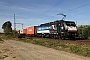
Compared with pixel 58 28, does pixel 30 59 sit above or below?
below

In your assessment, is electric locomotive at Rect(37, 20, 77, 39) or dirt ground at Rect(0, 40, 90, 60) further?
electric locomotive at Rect(37, 20, 77, 39)

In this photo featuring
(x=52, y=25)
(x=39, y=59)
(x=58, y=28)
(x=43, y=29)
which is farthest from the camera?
(x=43, y=29)

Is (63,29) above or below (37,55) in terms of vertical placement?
above

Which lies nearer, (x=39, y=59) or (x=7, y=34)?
(x=39, y=59)

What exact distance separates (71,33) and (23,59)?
706 inches

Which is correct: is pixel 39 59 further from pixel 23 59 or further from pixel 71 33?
pixel 71 33

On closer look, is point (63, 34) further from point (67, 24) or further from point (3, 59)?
point (3, 59)

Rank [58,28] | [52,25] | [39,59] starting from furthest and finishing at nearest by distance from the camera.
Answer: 1. [52,25]
2. [58,28]
3. [39,59]

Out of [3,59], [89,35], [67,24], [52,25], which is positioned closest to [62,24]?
[67,24]

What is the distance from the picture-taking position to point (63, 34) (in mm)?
29406

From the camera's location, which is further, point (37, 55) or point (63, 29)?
point (63, 29)

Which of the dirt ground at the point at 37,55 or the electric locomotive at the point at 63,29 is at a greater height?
the electric locomotive at the point at 63,29

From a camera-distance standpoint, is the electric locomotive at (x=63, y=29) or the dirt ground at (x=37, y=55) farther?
the electric locomotive at (x=63, y=29)

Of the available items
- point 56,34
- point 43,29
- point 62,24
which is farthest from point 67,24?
point 43,29
